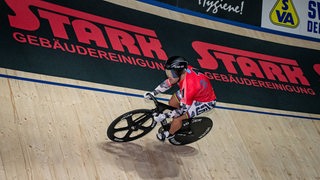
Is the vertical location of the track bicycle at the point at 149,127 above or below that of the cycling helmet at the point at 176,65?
below

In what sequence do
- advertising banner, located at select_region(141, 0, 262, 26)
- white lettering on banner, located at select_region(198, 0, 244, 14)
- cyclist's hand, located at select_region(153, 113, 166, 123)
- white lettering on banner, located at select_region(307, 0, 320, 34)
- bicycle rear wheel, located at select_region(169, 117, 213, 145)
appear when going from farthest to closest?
white lettering on banner, located at select_region(307, 0, 320, 34) → white lettering on banner, located at select_region(198, 0, 244, 14) → advertising banner, located at select_region(141, 0, 262, 26) → bicycle rear wheel, located at select_region(169, 117, 213, 145) → cyclist's hand, located at select_region(153, 113, 166, 123)

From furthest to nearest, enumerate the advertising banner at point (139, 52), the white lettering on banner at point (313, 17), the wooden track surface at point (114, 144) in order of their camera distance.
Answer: the white lettering on banner at point (313, 17) → the advertising banner at point (139, 52) → the wooden track surface at point (114, 144)

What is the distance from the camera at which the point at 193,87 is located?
5863 mm

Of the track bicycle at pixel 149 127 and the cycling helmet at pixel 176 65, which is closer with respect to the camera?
the cycling helmet at pixel 176 65

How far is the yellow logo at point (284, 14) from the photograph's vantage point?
10375 millimetres

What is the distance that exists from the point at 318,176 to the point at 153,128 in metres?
3.21

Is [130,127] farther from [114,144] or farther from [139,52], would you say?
[139,52]

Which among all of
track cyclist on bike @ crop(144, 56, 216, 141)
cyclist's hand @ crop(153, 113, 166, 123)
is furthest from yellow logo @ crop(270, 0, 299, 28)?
cyclist's hand @ crop(153, 113, 166, 123)

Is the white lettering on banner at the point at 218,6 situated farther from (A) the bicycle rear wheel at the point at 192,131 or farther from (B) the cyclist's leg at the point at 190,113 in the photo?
(B) the cyclist's leg at the point at 190,113

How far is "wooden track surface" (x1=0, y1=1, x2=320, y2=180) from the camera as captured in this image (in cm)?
553

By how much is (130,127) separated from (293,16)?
253 inches

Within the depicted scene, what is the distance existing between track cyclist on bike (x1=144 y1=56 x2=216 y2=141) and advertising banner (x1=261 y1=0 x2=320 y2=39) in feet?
15.8

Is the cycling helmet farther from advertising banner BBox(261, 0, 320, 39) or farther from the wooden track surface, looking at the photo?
advertising banner BBox(261, 0, 320, 39)

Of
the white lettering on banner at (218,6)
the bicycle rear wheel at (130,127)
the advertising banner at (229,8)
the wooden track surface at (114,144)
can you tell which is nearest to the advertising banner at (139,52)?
the wooden track surface at (114,144)
